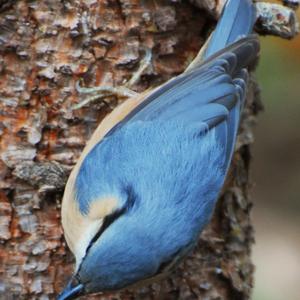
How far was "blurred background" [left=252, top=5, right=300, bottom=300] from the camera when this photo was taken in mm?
5898

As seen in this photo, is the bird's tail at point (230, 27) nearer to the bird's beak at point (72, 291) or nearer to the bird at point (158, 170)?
the bird at point (158, 170)

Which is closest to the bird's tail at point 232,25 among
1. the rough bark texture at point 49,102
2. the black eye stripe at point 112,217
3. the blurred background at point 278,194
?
the rough bark texture at point 49,102

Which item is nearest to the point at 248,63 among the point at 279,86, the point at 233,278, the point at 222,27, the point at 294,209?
the point at 222,27

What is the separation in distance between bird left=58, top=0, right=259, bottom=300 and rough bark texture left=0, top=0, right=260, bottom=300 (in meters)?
0.12

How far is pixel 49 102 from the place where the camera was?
3900 millimetres

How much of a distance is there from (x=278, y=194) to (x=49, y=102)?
9.16 feet

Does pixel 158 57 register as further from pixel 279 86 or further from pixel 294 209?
pixel 294 209

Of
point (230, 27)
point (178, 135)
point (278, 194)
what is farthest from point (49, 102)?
point (278, 194)

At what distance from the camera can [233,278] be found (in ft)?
Result: 13.7

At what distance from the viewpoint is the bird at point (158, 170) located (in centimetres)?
344

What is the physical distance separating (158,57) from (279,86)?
185cm

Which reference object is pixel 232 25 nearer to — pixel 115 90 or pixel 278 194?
pixel 115 90

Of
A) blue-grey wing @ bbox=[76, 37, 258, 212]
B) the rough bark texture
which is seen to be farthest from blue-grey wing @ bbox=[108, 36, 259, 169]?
the rough bark texture

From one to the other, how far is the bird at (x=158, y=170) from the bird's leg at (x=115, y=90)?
4cm
